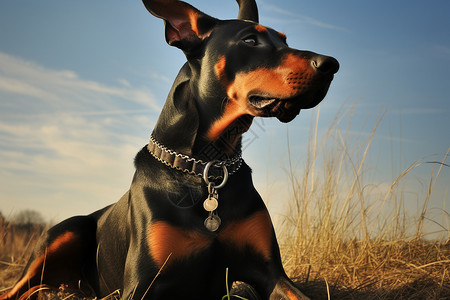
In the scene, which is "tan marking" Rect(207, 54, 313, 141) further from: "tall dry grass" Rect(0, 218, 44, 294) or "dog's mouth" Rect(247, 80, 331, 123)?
"tall dry grass" Rect(0, 218, 44, 294)

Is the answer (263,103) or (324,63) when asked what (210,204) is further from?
(324,63)

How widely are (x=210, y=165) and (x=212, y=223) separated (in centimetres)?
35

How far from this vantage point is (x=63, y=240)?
3.60m

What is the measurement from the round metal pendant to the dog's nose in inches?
38.5

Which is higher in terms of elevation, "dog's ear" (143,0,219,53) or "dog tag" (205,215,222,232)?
"dog's ear" (143,0,219,53)

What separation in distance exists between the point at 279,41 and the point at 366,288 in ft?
6.88

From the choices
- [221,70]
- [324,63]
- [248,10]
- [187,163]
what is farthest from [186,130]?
[248,10]

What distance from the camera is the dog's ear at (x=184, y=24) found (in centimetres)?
290

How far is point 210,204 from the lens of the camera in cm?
276

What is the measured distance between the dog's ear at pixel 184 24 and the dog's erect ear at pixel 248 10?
0.65 meters

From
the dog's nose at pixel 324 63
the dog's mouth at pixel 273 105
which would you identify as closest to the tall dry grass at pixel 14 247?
the dog's mouth at pixel 273 105

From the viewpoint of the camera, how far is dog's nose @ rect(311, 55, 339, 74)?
2471 mm

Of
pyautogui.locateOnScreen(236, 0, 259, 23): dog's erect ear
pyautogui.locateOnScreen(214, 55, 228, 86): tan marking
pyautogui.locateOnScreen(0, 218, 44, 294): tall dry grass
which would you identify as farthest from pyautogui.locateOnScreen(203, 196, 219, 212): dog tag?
pyautogui.locateOnScreen(0, 218, 44, 294): tall dry grass

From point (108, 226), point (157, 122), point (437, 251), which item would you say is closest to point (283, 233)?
point (437, 251)
